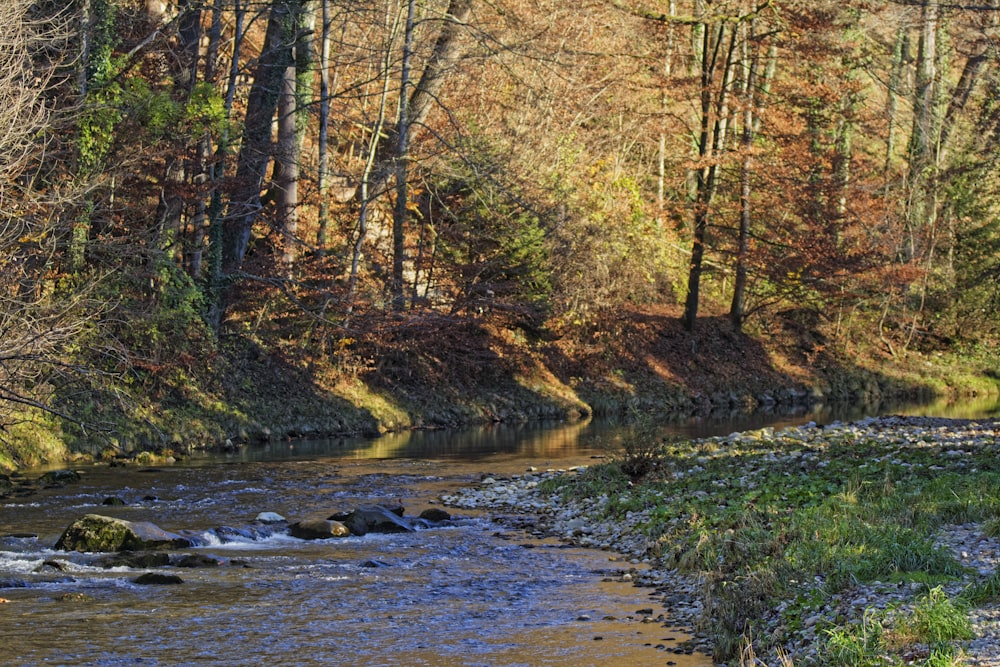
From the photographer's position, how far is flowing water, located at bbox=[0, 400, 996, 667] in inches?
326

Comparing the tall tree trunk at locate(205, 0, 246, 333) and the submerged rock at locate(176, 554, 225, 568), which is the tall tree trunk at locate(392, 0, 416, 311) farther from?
the submerged rock at locate(176, 554, 225, 568)

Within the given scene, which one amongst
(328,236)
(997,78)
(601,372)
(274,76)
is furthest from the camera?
(601,372)

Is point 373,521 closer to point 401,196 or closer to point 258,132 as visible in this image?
point 401,196

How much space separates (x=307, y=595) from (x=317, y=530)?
2994mm

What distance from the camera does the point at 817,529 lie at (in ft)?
32.1

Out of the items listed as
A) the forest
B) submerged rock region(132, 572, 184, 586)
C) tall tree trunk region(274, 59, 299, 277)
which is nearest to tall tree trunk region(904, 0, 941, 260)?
the forest

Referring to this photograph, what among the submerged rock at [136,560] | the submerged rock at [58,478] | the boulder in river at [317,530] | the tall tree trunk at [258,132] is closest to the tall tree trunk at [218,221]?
the tall tree trunk at [258,132]

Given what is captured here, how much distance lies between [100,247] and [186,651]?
1324cm

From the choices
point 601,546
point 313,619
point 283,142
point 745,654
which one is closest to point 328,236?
point 283,142

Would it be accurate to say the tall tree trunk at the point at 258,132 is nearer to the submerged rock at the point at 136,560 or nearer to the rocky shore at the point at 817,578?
the rocky shore at the point at 817,578

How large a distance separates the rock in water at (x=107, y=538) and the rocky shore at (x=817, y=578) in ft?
13.7

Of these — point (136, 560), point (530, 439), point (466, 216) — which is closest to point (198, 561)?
point (136, 560)

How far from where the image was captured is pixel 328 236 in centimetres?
2800

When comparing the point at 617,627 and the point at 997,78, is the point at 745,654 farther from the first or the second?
the point at 997,78
